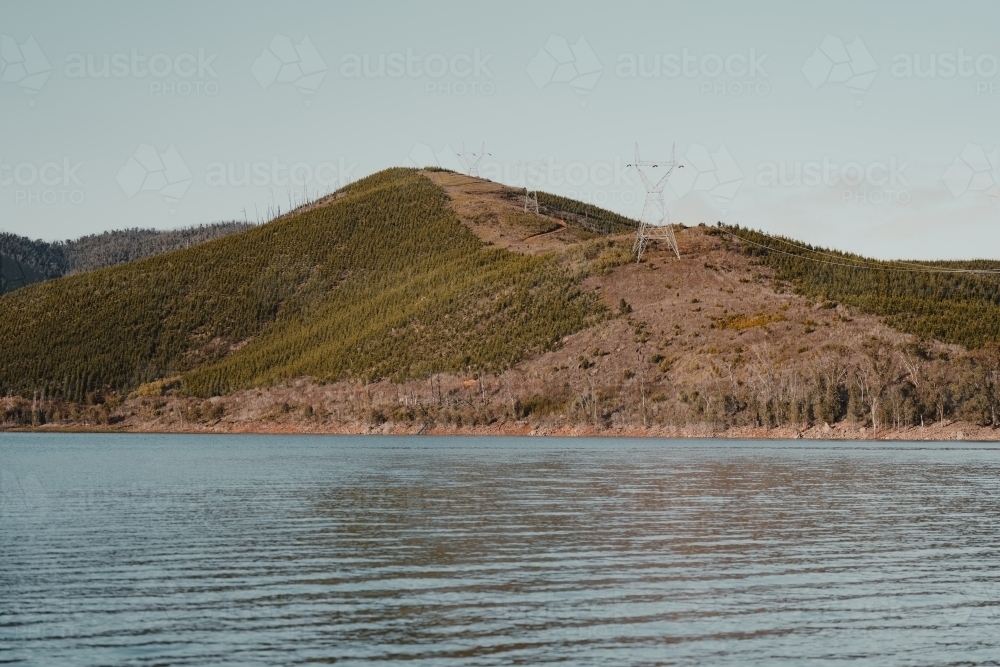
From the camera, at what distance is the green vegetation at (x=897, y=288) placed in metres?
122

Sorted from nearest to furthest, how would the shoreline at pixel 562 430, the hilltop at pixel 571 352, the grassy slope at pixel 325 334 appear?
the shoreline at pixel 562 430, the hilltop at pixel 571 352, the grassy slope at pixel 325 334

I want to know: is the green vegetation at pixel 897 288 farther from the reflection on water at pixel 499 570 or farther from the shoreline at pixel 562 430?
the reflection on water at pixel 499 570

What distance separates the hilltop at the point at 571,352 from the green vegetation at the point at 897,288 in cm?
42

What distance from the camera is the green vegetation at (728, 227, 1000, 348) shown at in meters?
122

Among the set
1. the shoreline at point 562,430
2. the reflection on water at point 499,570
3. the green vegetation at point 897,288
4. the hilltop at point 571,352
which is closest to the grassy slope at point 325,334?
the hilltop at point 571,352

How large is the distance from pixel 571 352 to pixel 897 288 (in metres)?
43.8

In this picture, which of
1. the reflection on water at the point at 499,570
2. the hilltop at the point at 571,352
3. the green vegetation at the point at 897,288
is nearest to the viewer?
the reflection on water at the point at 499,570

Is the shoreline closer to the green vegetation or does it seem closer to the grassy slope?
the grassy slope

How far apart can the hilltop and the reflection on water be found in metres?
55.2

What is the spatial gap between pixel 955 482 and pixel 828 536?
24690 millimetres

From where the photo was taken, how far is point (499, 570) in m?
28.8

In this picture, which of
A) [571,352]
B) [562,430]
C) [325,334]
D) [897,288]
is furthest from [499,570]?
[325,334]

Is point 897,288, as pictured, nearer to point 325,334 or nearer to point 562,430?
point 562,430

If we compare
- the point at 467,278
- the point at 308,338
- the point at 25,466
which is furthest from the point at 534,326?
the point at 25,466
